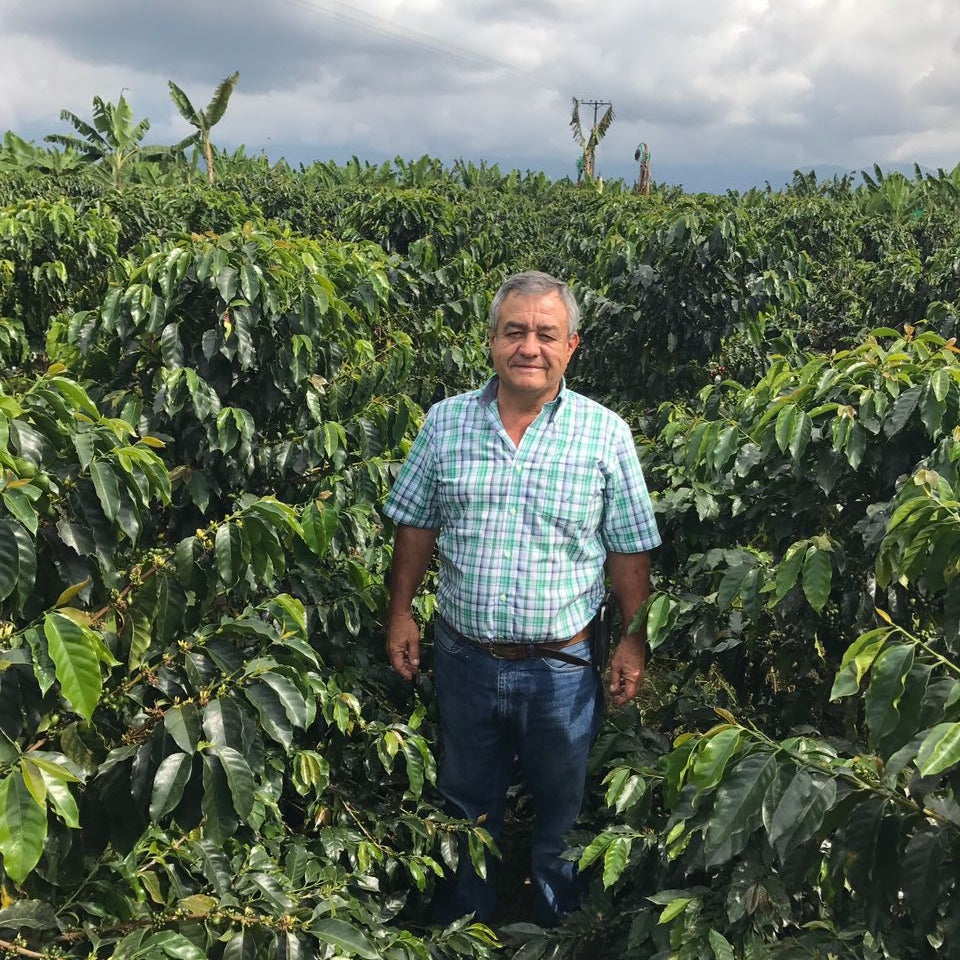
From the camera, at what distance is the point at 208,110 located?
20375mm

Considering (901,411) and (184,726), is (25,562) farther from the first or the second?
(901,411)

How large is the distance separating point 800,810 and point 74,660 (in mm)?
1160

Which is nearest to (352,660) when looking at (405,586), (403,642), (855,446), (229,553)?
(403,642)

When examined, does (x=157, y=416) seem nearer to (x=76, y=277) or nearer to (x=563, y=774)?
(x=563, y=774)

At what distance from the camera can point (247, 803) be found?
161 cm

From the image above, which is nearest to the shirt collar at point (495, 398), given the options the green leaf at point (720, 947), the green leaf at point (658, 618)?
the green leaf at point (658, 618)

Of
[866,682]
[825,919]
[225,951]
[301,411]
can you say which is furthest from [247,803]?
[301,411]

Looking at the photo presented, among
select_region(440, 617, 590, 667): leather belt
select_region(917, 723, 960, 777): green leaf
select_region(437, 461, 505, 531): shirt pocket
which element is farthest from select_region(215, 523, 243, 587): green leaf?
select_region(917, 723, 960, 777): green leaf

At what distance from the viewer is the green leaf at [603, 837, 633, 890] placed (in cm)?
217

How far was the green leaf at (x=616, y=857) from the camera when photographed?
2171 mm

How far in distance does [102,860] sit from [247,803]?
0.62 m

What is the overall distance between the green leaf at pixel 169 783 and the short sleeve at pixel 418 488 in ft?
3.72

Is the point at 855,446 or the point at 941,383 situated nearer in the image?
the point at 941,383

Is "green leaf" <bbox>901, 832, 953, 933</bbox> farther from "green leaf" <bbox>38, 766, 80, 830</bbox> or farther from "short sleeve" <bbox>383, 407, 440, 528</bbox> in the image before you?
"short sleeve" <bbox>383, 407, 440, 528</bbox>
